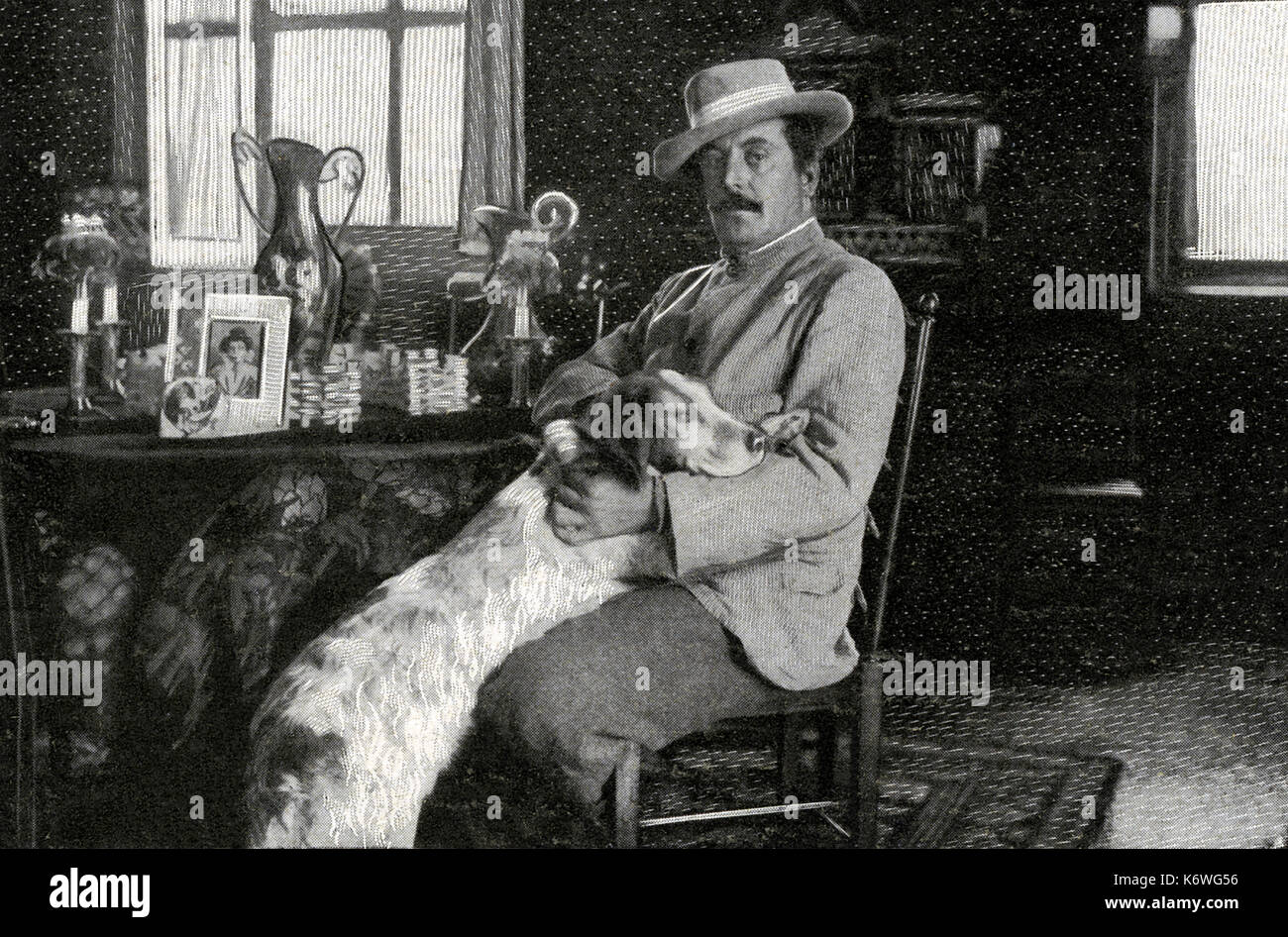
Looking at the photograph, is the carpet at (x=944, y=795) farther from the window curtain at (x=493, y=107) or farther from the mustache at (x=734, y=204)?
the window curtain at (x=493, y=107)

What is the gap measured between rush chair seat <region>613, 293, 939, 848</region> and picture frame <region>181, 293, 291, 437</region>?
3.82 ft

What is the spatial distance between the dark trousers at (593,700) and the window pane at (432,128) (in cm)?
105

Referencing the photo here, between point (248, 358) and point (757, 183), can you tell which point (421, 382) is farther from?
point (757, 183)

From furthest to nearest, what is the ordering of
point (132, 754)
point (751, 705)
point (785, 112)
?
point (132, 754), point (785, 112), point (751, 705)

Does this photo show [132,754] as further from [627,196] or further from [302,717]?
[627,196]

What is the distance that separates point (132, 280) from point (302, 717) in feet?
3.80

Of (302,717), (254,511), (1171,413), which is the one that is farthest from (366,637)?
(1171,413)

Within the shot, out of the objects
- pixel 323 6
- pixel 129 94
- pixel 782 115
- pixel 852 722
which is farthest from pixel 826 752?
pixel 129 94

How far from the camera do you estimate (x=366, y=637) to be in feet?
7.54

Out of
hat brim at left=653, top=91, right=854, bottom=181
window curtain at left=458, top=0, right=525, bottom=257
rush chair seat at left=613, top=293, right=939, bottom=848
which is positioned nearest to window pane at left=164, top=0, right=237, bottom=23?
window curtain at left=458, top=0, right=525, bottom=257

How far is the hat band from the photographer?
2416mm

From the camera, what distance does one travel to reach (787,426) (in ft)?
7.30

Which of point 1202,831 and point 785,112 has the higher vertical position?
point 785,112

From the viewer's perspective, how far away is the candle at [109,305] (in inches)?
105
